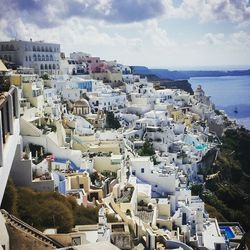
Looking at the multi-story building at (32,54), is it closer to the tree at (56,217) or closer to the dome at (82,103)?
the dome at (82,103)

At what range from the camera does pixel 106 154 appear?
18656 millimetres

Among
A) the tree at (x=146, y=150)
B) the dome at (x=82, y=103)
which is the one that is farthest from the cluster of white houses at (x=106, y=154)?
the tree at (x=146, y=150)

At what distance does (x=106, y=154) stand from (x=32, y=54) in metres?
16.1

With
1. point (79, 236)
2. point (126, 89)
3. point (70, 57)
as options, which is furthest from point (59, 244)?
point (70, 57)

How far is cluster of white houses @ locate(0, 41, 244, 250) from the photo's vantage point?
12.4 meters

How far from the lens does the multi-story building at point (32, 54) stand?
31844 millimetres

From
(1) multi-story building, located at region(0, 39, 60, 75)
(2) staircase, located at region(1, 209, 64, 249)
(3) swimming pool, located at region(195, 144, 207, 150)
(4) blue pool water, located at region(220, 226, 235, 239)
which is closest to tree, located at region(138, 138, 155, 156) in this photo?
(3) swimming pool, located at region(195, 144, 207, 150)

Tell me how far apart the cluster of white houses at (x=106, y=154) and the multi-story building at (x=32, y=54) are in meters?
0.07

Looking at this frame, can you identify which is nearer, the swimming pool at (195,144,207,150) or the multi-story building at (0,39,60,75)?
the swimming pool at (195,144,207,150)

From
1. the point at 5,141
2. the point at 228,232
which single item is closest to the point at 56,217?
the point at 5,141

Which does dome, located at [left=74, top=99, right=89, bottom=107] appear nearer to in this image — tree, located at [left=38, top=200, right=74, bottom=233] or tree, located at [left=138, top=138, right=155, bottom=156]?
tree, located at [left=138, top=138, right=155, bottom=156]

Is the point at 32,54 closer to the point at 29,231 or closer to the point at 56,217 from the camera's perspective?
the point at 56,217

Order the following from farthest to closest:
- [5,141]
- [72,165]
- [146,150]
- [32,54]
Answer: [32,54] < [146,150] < [72,165] < [5,141]

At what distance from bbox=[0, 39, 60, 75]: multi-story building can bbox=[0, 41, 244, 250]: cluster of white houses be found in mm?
71
